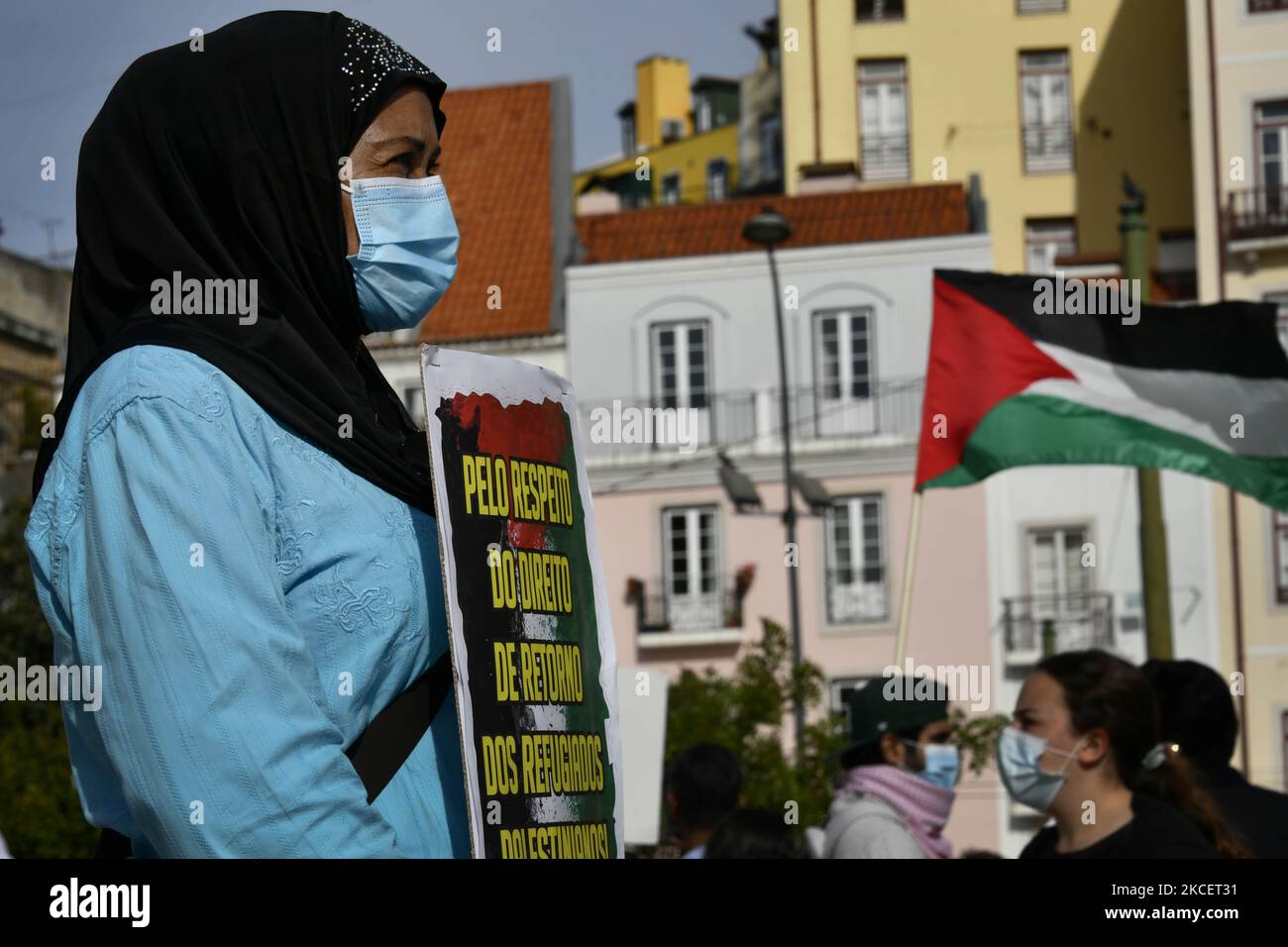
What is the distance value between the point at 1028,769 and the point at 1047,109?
108 ft

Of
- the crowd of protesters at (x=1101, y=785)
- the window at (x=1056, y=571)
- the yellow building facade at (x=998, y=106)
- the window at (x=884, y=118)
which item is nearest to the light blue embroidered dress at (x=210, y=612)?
the crowd of protesters at (x=1101, y=785)

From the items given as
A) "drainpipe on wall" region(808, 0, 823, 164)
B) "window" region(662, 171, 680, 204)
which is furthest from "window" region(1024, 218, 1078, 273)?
"window" region(662, 171, 680, 204)

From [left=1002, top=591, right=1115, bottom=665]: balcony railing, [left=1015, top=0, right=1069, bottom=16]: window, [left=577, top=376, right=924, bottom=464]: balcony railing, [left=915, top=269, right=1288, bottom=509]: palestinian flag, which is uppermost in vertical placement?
[left=1015, top=0, right=1069, bottom=16]: window

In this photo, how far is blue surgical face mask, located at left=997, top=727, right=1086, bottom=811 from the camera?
3984mm

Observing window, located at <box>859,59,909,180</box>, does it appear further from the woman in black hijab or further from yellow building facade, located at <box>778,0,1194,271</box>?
the woman in black hijab

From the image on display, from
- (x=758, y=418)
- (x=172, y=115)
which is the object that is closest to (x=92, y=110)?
(x=172, y=115)

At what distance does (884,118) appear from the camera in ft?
118

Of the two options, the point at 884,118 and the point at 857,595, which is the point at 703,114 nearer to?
the point at 884,118

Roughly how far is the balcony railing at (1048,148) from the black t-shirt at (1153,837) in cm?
3307

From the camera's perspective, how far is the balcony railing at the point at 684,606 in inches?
1226

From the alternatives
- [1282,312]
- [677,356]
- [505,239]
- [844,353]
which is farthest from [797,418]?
[1282,312]

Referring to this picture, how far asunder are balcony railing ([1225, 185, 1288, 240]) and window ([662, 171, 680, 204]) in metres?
24.7

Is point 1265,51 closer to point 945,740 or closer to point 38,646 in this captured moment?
point 38,646

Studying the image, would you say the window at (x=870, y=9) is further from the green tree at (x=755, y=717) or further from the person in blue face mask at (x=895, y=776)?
the person in blue face mask at (x=895, y=776)
